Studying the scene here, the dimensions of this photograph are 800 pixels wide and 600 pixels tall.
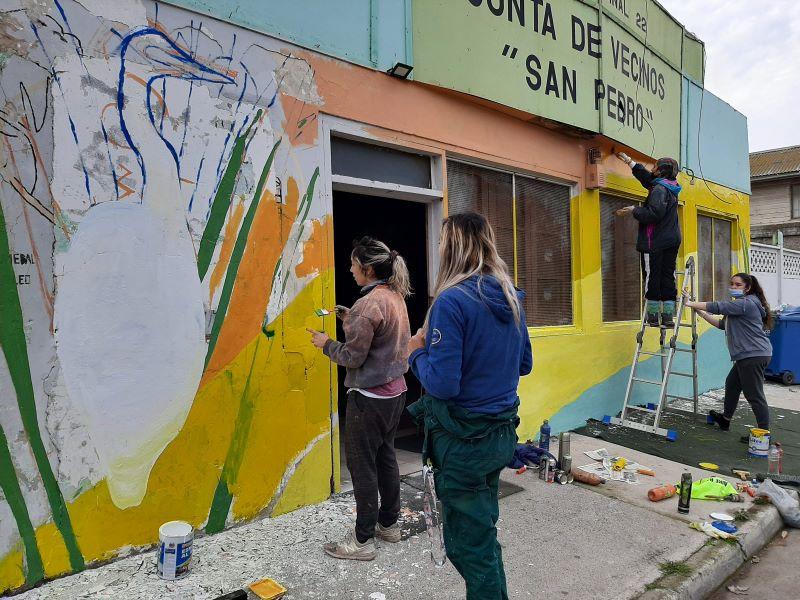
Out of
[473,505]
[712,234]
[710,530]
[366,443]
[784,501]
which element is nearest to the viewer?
[473,505]

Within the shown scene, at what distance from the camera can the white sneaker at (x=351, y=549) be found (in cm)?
311

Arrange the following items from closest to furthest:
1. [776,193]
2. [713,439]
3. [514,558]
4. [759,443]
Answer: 1. [514,558]
2. [759,443]
3. [713,439]
4. [776,193]

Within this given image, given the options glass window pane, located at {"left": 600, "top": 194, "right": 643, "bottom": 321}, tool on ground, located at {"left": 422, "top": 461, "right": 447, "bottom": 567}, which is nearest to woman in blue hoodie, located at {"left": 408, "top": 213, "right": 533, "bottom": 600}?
tool on ground, located at {"left": 422, "top": 461, "right": 447, "bottom": 567}

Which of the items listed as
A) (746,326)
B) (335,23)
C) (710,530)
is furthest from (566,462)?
(335,23)

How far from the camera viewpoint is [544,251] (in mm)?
6121

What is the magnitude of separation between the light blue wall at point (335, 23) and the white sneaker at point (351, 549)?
134 inches

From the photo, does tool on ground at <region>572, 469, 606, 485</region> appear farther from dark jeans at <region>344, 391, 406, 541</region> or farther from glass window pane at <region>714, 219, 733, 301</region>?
glass window pane at <region>714, 219, 733, 301</region>

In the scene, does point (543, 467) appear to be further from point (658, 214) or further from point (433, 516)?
point (658, 214)

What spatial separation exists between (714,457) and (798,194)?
839 inches

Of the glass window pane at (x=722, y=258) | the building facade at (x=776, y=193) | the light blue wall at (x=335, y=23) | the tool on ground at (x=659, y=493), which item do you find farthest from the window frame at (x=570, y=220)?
the building facade at (x=776, y=193)

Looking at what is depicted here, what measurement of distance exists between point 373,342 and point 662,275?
4.77 m

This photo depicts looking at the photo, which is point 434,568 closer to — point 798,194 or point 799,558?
point 799,558

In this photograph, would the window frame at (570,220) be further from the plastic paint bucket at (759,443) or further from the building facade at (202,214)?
the plastic paint bucket at (759,443)

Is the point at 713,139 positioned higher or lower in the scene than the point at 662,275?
higher
